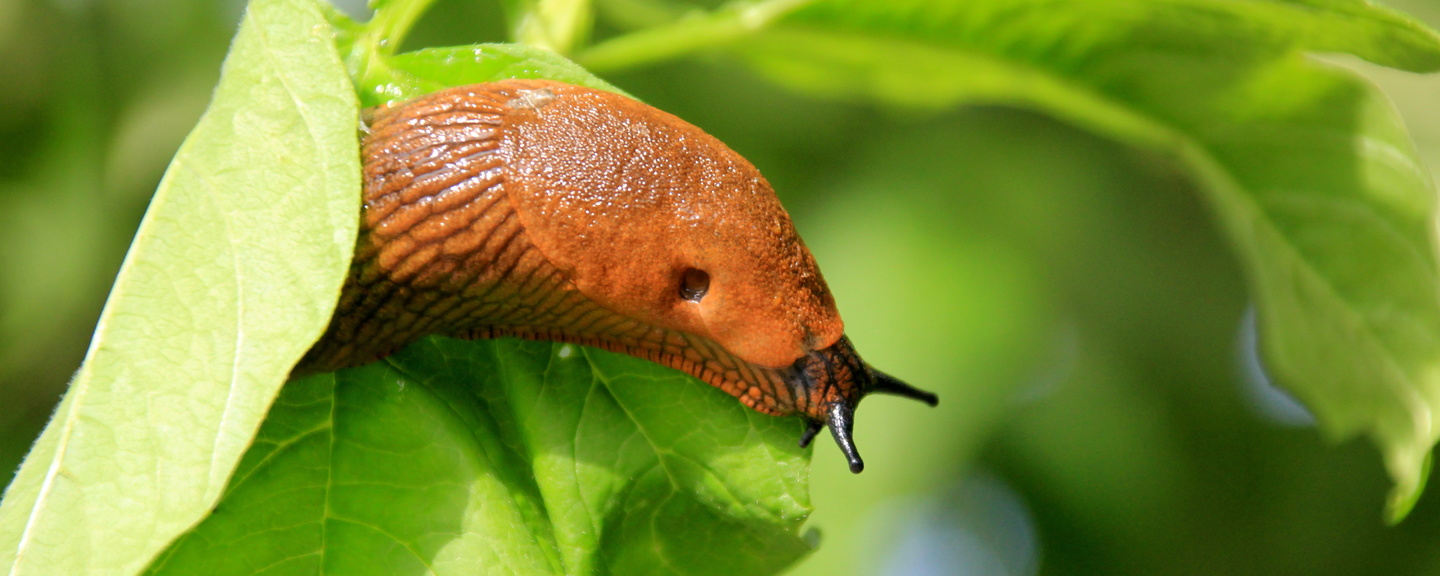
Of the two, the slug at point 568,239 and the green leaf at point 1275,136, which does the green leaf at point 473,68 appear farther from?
the green leaf at point 1275,136

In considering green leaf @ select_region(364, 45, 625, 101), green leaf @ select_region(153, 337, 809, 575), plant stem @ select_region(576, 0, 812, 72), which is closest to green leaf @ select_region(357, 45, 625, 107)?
green leaf @ select_region(364, 45, 625, 101)

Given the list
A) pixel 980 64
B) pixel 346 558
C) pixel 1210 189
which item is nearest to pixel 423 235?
pixel 346 558

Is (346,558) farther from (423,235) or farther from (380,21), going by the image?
(380,21)

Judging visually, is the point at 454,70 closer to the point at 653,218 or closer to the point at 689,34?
the point at 653,218

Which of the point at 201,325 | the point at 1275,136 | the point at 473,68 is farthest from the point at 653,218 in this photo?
the point at 1275,136

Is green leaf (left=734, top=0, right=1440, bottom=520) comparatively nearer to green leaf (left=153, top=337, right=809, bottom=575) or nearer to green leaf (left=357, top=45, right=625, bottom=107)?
green leaf (left=357, top=45, right=625, bottom=107)
